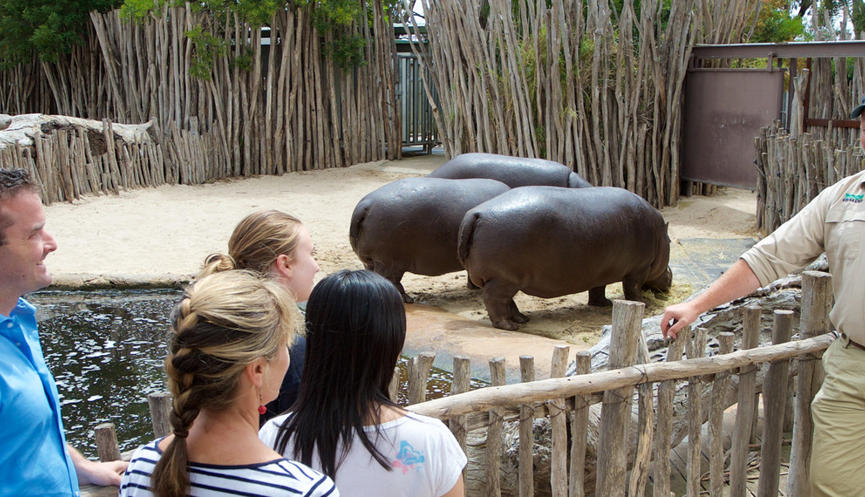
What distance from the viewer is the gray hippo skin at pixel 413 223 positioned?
660cm

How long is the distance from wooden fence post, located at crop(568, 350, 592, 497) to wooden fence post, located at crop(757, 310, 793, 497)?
716 mm

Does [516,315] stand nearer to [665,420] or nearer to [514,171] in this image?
[514,171]

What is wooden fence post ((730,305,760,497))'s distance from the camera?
2.92 meters

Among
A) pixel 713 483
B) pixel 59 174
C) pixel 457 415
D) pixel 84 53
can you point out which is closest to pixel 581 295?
pixel 713 483

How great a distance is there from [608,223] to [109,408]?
3493 millimetres

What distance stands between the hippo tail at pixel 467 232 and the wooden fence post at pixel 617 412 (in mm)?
3499

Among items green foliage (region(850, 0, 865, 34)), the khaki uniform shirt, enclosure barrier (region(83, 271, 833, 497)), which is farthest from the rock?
green foliage (region(850, 0, 865, 34))

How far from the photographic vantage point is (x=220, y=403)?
1.40m

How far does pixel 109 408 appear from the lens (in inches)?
186

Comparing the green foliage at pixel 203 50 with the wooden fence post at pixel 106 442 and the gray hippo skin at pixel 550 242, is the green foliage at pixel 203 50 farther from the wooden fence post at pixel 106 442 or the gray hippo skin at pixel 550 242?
the wooden fence post at pixel 106 442

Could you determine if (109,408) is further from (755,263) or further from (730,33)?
(730,33)

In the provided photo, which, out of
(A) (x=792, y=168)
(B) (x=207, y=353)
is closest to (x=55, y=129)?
(A) (x=792, y=168)

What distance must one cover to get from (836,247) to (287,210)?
795cm

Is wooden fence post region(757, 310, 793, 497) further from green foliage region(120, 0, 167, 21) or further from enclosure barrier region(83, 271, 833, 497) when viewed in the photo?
green foliage region(120, 0, 167, 21)
